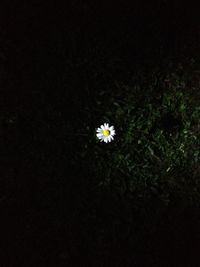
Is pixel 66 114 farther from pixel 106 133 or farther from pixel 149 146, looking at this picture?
pixel 149 146

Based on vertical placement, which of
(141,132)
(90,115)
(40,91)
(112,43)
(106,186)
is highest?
(112,43)

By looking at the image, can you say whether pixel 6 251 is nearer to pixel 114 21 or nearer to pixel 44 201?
pixel 44 201

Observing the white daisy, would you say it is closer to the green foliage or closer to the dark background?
the green foliage

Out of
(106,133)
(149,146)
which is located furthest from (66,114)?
(149,146)

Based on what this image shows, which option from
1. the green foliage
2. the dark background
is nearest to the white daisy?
the green foliage

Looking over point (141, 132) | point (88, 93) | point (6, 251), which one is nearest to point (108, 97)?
point (88, 93)

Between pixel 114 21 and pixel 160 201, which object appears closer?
pixel 160 201
